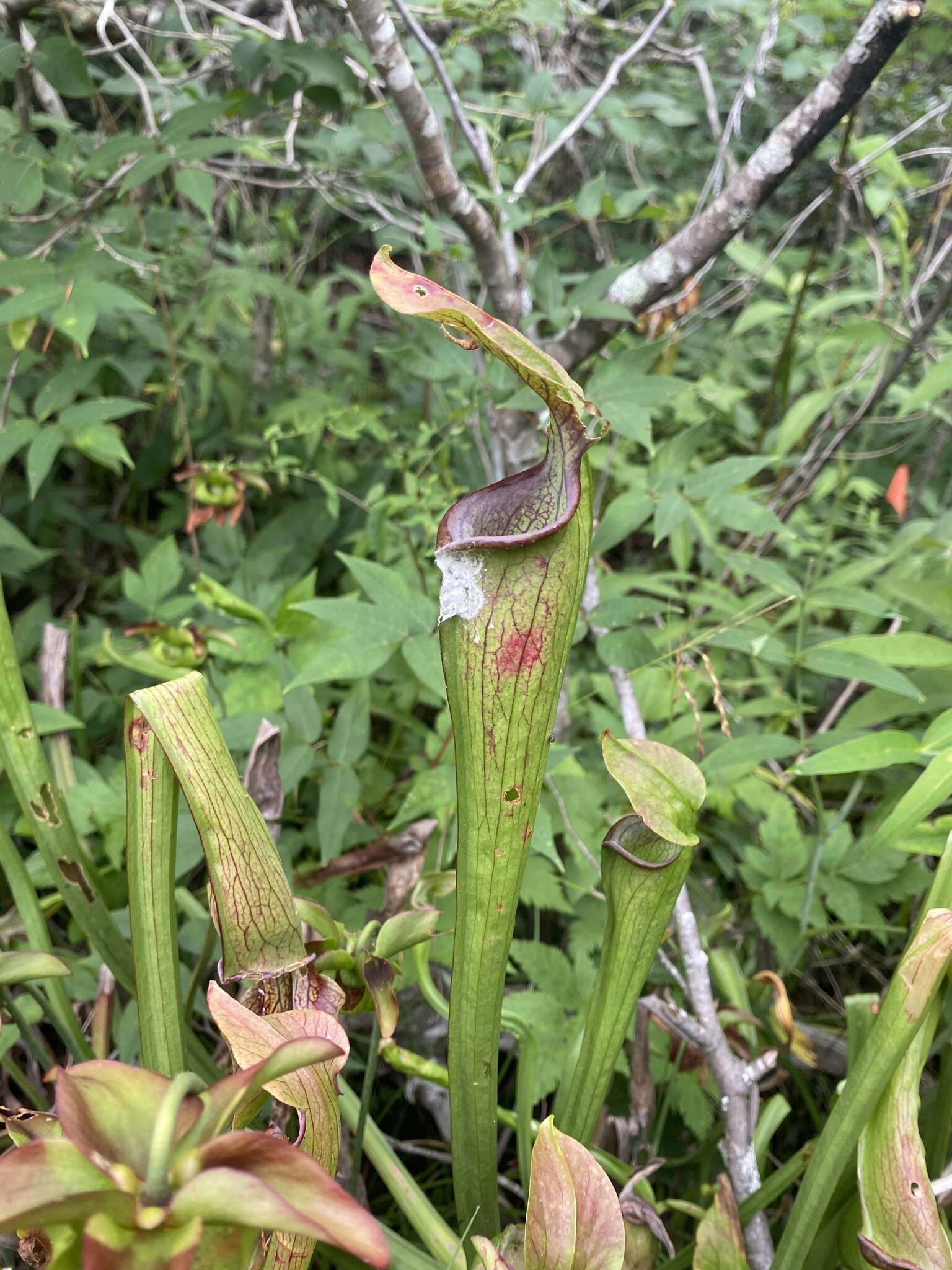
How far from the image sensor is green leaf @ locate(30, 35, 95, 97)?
4.29ft

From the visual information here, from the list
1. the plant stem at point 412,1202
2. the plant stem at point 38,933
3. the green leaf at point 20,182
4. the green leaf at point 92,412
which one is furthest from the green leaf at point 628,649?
the green leaf at point 20,182

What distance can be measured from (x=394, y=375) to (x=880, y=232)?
2.06 metres

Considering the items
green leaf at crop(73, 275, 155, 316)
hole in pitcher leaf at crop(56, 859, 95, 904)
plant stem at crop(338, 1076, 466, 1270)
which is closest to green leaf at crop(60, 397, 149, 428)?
green leaf at crop(73, 275, 155, 316)

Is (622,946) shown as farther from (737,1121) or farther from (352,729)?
(352,729)

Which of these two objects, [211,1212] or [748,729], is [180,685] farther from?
[748,729]

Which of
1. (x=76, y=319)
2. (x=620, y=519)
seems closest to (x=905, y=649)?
(x=620, y=519)

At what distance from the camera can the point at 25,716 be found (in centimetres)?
71

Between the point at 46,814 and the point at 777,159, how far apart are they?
124 centimetres

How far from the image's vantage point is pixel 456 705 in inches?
22.1

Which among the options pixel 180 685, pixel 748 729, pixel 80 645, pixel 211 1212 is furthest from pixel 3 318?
pixel 748 729

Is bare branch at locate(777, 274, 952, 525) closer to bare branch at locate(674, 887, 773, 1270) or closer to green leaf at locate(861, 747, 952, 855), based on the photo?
green leaf at locate(861, 747, 952, 855)

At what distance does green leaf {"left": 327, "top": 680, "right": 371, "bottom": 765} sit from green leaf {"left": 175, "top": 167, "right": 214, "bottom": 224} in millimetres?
781

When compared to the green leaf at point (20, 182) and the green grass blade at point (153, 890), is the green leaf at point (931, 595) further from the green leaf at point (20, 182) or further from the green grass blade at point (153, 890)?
the green leaf at point (20, 182)

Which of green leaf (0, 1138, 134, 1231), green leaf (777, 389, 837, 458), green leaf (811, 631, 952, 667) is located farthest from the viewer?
green leaf (777, 389, 837, 458)
